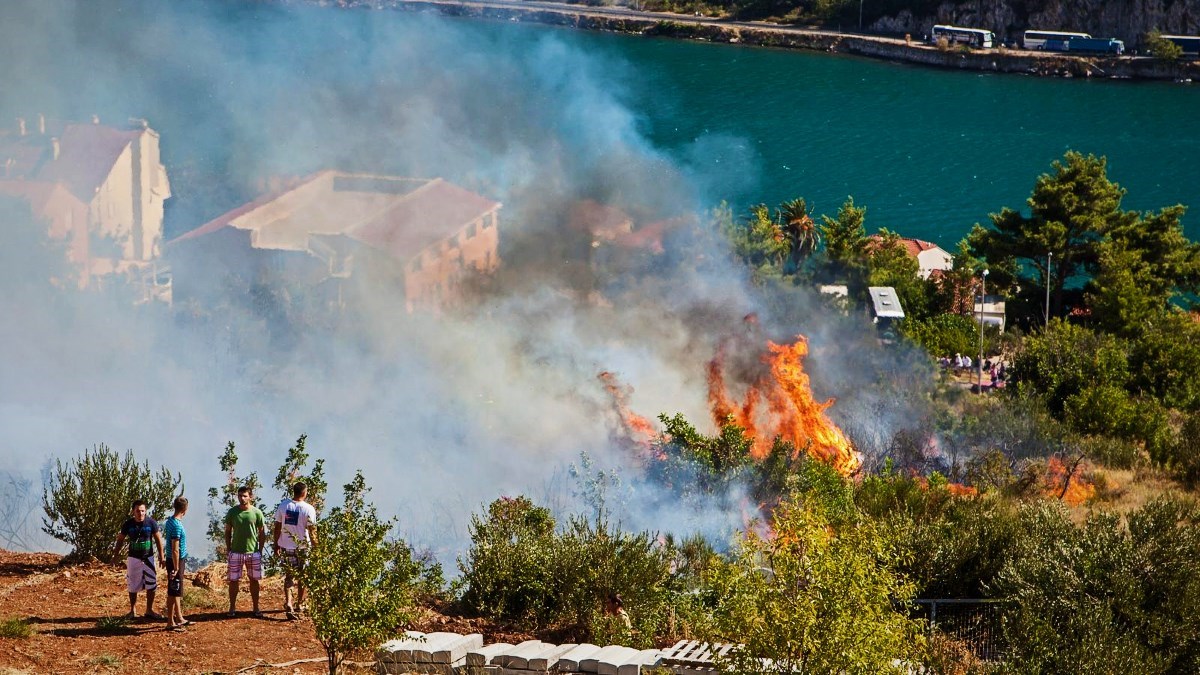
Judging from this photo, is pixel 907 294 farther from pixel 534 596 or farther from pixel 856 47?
pixel 856 47

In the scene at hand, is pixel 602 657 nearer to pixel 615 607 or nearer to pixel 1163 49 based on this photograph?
pixel 615 607

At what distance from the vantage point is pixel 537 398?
1161 inches

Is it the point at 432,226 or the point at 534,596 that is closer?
the point at 534,596

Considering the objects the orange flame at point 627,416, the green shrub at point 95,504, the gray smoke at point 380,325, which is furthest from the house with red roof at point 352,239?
the green shrub at point 95,504

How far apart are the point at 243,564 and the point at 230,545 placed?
0.20 meters

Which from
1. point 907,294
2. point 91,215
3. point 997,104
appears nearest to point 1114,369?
point 907,294

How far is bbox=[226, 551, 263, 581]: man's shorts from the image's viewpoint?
13.1 m

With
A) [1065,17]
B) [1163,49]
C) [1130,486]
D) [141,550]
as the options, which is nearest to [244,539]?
[141,550]

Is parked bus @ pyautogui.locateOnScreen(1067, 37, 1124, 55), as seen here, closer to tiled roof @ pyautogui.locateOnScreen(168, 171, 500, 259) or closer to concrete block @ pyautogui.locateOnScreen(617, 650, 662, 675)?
tiled roof @ pyautogui.locateOnScreen(168, 171, 500, 259)

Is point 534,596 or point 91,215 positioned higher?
point 91,215

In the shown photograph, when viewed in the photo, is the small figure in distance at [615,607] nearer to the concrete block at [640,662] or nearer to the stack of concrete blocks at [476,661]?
the concrete block at [640,662]

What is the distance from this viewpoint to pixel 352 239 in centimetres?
3394

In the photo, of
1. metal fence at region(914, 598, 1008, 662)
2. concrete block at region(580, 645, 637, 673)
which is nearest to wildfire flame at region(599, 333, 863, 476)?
metal fence at region(914, 598, 1008, 662)

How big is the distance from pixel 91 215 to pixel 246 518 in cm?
2067
